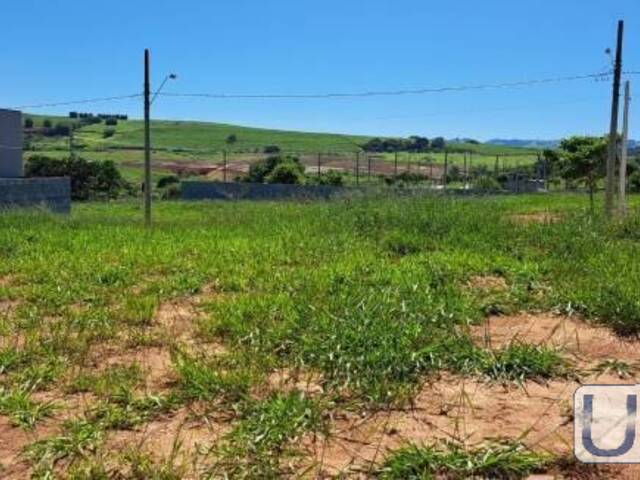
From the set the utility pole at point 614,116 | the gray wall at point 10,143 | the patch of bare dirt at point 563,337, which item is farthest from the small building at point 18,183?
the patch of bare dirt at point 563,337

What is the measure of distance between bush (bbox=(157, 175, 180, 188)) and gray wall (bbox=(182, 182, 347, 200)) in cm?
1092

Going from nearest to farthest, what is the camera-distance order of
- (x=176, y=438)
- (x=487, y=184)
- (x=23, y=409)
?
(x=176, y=438) → (x=23, y=409) → (x=487, y=184)

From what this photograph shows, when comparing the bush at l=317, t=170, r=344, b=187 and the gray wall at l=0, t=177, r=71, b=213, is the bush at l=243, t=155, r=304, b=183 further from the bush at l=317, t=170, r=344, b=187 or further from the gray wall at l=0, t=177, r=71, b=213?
the gray wall at l=0, t=177, r=71, b=213

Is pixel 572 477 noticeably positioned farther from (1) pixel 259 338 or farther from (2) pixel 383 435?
(1) pixel 259 338

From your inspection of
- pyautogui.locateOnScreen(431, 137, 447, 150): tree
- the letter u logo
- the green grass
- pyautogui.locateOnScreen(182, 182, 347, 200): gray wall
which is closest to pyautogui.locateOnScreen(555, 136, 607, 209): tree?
pyautogui.locateOnScreen(182, 182, 347, 200): gray wall

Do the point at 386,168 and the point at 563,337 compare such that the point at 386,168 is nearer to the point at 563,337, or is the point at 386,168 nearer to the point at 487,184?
the point at 487,184

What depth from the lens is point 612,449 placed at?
3.03 metres

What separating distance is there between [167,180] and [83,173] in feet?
30.4

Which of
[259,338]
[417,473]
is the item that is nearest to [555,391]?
[417,473]

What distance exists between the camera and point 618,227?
33.1 ft

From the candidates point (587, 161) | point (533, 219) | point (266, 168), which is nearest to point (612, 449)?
point (533, 219)

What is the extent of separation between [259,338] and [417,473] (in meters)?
1.86

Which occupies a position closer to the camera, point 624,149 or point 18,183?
point 624,149

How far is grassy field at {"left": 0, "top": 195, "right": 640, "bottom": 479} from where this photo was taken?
302 centimetres
